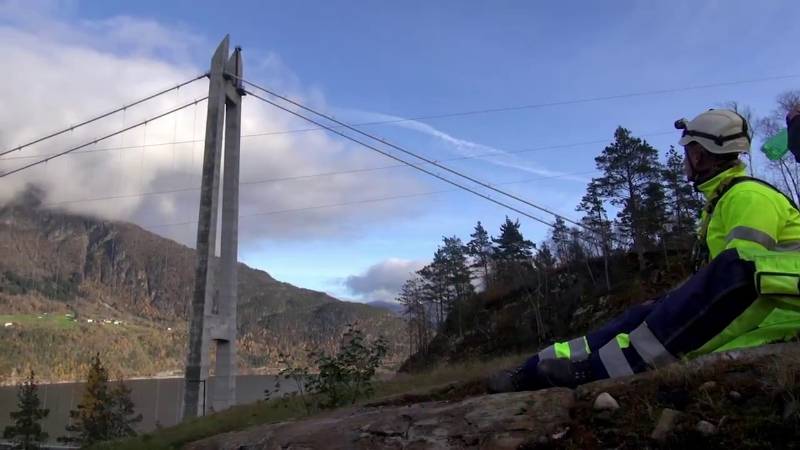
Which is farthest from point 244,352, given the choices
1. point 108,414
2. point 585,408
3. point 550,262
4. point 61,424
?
point 585,408

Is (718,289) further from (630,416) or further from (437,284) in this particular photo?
(437,284)

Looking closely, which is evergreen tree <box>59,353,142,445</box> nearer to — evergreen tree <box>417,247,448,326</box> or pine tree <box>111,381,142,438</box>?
pine tree <box>111,381,142,438</box>

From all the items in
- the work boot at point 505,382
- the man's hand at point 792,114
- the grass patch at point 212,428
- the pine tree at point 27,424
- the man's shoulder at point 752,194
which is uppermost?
the man's hand at point 792,114

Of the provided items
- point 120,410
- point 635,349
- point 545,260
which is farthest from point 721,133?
point 120,410

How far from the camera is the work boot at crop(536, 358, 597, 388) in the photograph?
310 centimetres

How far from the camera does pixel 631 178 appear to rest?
125 feet

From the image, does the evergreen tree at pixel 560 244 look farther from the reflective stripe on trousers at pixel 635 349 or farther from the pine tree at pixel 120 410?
the reflective stripe on trousers at pixel 635 349

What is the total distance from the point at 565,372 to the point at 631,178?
3758cm

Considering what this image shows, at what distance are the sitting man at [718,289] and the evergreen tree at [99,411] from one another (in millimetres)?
46609

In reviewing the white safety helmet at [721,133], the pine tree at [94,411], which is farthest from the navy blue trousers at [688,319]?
the pine tree at [94,411]

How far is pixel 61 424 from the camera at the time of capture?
242 ft

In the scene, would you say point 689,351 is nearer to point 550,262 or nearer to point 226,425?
point 226,425

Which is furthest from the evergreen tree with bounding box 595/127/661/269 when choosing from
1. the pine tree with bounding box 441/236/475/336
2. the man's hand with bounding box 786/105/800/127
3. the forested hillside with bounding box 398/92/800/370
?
the man's hand with bounding box 786/105/800/127

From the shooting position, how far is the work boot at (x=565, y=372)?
10.2 feet
